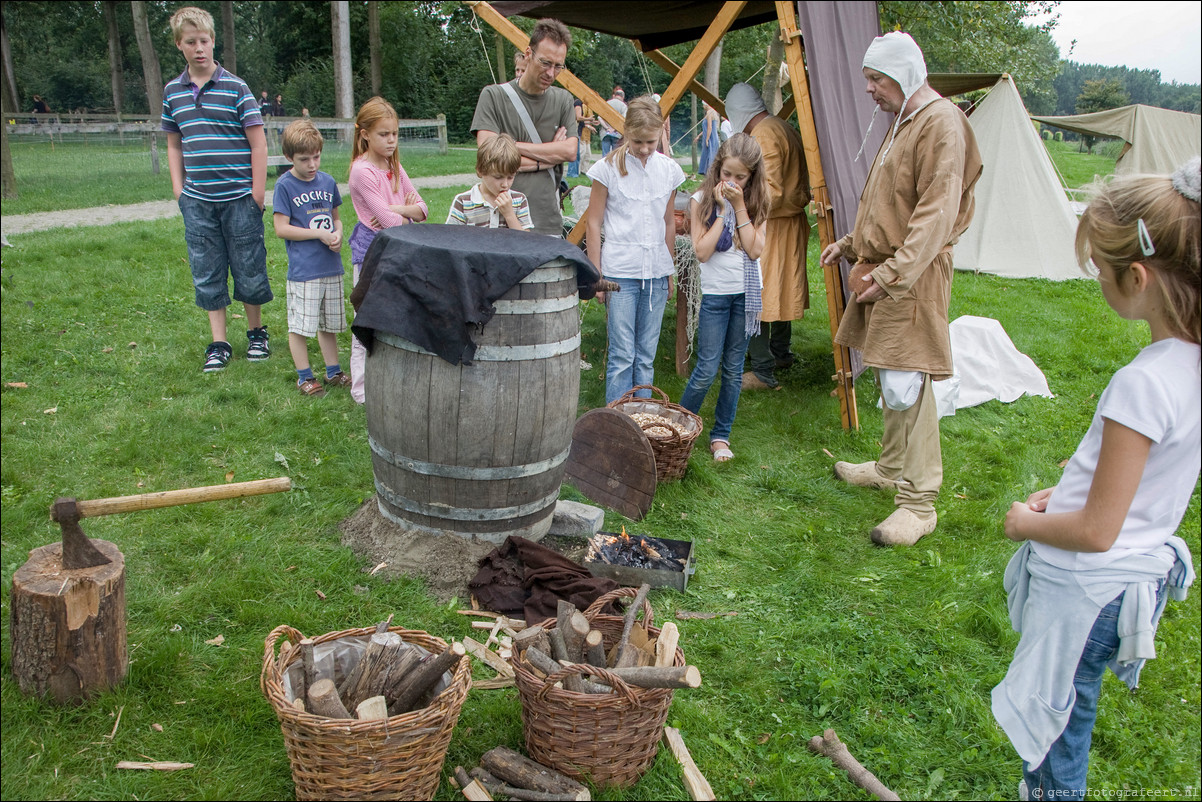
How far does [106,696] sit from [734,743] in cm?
208

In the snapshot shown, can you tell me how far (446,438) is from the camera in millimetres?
3398

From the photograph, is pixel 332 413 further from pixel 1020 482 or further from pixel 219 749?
pixel 1020 482

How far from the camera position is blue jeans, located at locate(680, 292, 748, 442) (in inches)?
184

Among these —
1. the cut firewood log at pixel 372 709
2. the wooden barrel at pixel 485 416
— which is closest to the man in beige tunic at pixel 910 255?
the wooden barrel at pixel 485 416

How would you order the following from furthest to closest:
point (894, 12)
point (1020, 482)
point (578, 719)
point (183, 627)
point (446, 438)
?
point (894, 12), point (1020, 482), point (446, 438), point (183, 627), point (578, 719)

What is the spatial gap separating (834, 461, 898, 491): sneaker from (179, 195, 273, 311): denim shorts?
397cm

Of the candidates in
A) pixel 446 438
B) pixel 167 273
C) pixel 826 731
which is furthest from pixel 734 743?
pixel 167 273

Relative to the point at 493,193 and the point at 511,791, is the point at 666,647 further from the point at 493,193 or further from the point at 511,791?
the point at 493,193

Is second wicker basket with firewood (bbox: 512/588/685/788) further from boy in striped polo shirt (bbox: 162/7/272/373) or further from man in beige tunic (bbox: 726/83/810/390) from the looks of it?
boy in striped polo shirt (bbox: 162/7/272/373)

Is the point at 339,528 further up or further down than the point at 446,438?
further down

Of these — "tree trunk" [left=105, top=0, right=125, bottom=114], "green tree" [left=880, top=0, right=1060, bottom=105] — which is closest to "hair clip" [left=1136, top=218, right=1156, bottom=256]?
"green tree" [left=880, top=0, right=1060, bottom=105]

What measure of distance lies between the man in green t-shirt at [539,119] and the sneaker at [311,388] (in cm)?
177

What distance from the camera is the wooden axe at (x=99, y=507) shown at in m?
2.50

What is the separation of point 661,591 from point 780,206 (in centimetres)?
320
